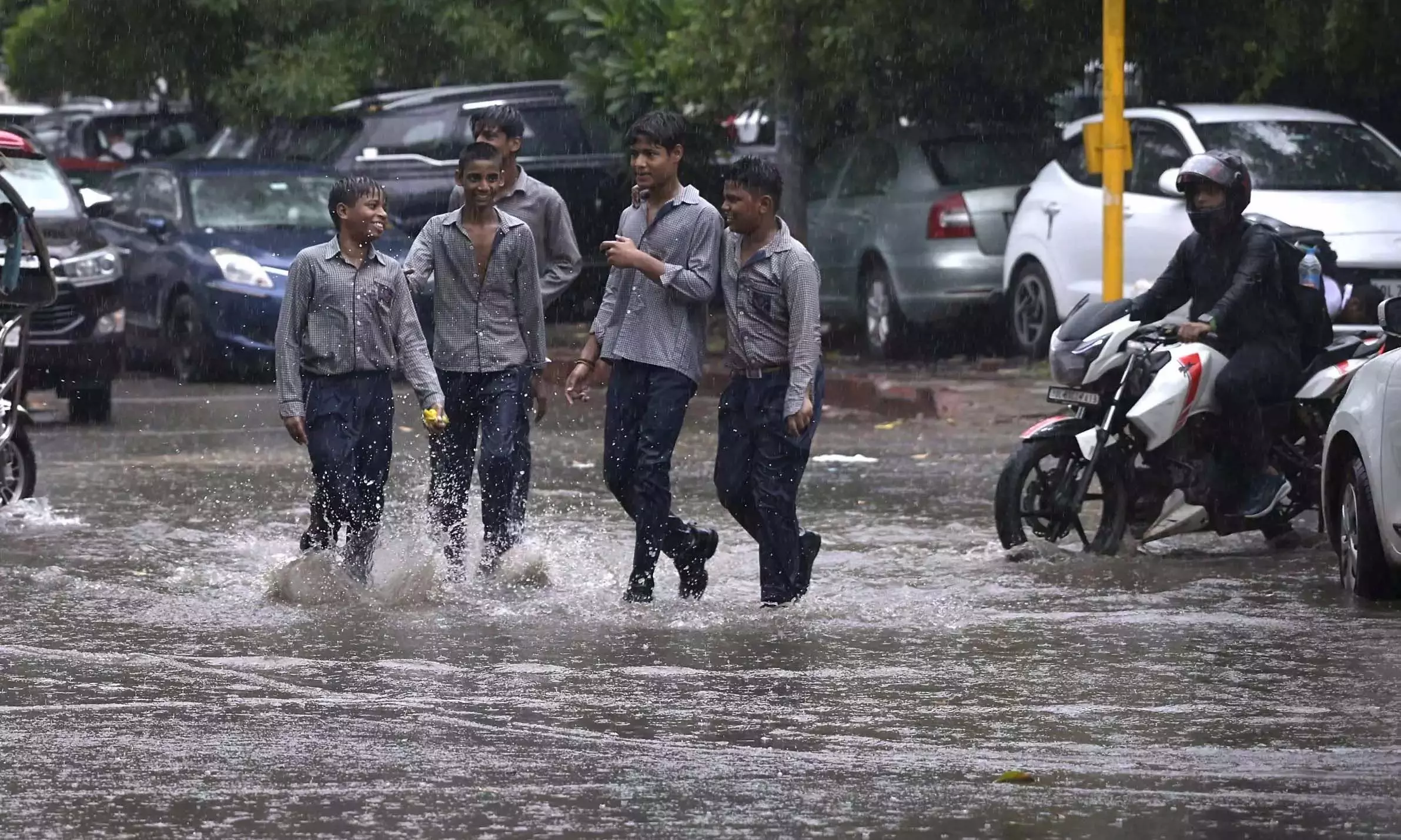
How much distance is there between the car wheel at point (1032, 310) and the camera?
1675 centimetres

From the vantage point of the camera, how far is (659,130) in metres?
8.55

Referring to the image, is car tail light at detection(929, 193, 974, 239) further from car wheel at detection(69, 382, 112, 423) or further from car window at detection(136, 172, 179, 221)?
→ car wheel at detection(69, 382, 112, 423)

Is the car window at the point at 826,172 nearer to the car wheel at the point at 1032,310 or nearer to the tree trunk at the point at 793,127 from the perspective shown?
the tree trunk at the point at 793,127

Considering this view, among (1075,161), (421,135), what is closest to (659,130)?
(1075,161)

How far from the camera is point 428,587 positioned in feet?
29.4

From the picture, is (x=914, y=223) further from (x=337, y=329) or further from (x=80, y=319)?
(x=337, y=329)

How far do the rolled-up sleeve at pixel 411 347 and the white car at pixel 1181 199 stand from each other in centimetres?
673

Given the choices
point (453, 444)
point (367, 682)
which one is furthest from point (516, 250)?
point (367, 682)

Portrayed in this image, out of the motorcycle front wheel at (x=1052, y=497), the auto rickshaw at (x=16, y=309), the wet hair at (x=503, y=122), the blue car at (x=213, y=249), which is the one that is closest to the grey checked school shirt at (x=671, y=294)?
the wet hair at (x=503, y=122)

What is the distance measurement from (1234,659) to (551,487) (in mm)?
5326

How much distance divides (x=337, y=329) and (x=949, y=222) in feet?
31.1

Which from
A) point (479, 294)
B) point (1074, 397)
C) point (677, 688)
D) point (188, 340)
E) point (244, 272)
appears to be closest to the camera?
point (677, 688)

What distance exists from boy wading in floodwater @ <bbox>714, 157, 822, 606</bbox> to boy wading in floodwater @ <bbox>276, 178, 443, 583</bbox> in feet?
3.47

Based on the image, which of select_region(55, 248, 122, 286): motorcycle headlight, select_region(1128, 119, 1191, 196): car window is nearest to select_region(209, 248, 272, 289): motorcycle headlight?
select_region(55, 248, 122, 286): motorcycle headlight
